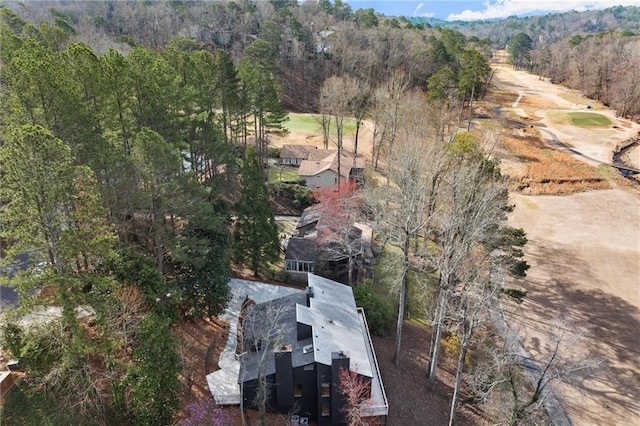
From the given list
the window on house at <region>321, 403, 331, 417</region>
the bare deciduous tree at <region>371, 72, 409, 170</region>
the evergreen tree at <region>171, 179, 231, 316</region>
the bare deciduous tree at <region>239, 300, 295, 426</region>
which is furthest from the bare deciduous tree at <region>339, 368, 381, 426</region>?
the bare deciduous tree at <region>371, 72, 409, 170</region>

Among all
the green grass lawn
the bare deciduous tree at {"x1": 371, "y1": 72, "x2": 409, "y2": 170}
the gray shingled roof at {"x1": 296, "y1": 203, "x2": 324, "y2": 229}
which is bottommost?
the gray shingled roof at {"x1": 296, "y1": 203, "x2": 324, "y2": 229}

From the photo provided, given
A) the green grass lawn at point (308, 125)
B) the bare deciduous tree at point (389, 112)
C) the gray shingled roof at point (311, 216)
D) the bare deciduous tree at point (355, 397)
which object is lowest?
the bare deciduous tree at point (355, 397)

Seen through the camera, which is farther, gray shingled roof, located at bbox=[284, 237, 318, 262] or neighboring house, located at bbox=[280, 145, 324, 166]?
neighboring house, located at bbox=[280, 145, 324, 166]

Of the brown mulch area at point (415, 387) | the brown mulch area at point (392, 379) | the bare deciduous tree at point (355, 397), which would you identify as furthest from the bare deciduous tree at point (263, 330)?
the brown mulch area at point (415, 387)

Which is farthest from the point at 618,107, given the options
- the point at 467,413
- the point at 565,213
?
the point at 467,413

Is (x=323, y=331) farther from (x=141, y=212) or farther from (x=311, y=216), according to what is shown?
(x=311, y=216)

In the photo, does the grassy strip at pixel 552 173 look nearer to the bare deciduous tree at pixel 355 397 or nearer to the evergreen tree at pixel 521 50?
the bare deciduous tree at pixel 355 397

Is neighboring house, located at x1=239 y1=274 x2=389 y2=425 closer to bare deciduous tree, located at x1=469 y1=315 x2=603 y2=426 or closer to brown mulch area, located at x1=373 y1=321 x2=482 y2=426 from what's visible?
brown mulch area, located at x1=373 y1=321 x2=482 y2=426
